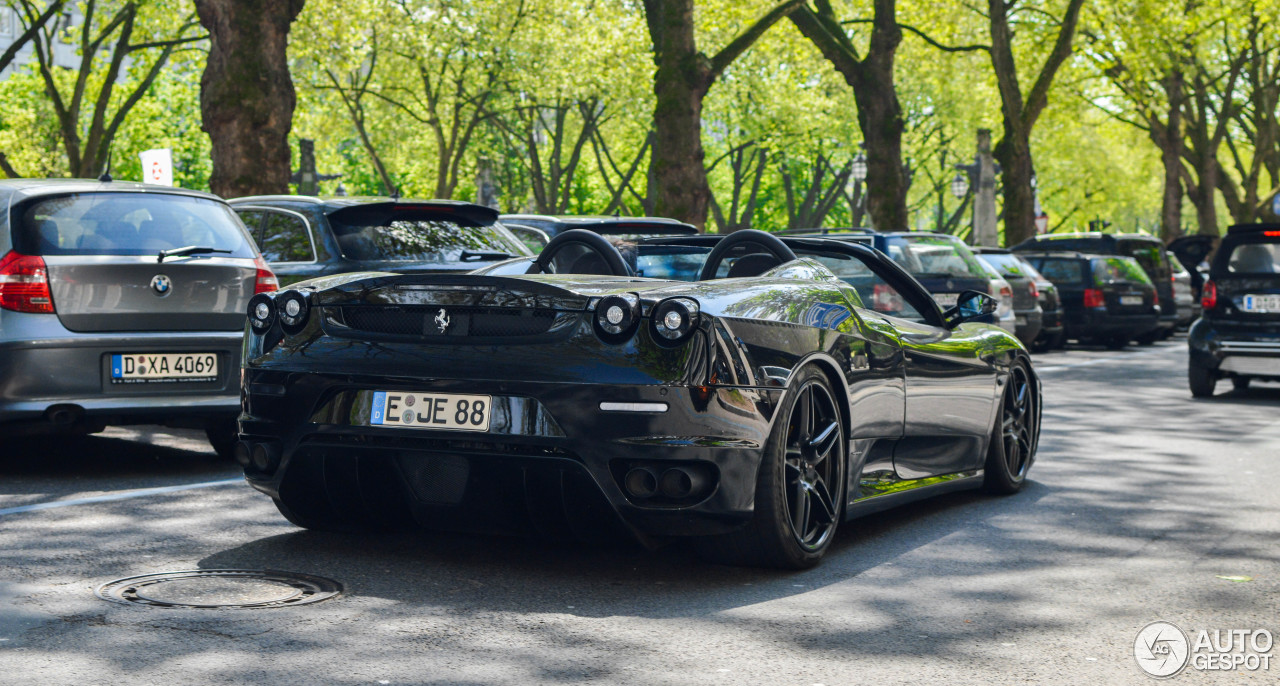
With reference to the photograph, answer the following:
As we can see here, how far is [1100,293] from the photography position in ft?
77.9

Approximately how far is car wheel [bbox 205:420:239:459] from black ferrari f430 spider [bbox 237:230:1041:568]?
2.72 m

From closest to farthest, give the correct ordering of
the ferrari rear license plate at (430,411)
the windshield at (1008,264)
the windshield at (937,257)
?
the ferrari rear license plate at (430,411) < the windshield at (937,257) < the windshield at (1008,264)

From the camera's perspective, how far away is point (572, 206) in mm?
63406

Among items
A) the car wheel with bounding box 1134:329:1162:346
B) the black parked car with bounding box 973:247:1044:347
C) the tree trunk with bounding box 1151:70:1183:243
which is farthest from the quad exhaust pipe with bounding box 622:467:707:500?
the tree trunk with bounding box 1151:70:1183:243

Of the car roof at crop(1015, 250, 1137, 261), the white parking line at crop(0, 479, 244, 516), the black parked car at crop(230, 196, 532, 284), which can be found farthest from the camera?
the car roof at crop(1015, 250, 1137, 261)

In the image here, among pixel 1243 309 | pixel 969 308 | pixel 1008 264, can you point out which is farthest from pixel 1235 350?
pixel 969 308

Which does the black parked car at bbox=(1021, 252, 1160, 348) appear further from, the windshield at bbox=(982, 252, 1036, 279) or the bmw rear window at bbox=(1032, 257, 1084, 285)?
the windshield at bbox=(982, 252, 1036, 279)

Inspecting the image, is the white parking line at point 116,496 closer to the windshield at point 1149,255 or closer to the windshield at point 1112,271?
the windshield at point 1112,271

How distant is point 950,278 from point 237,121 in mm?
7678

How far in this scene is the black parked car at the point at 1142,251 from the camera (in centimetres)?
2586

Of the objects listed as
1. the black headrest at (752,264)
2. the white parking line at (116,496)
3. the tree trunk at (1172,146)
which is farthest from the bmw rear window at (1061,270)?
the black headrest at (752,264)

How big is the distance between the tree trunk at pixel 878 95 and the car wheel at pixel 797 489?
21.7 meters

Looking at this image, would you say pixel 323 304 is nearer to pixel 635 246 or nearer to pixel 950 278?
pixel 635 246

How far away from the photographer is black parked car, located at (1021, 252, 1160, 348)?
23672 mm
